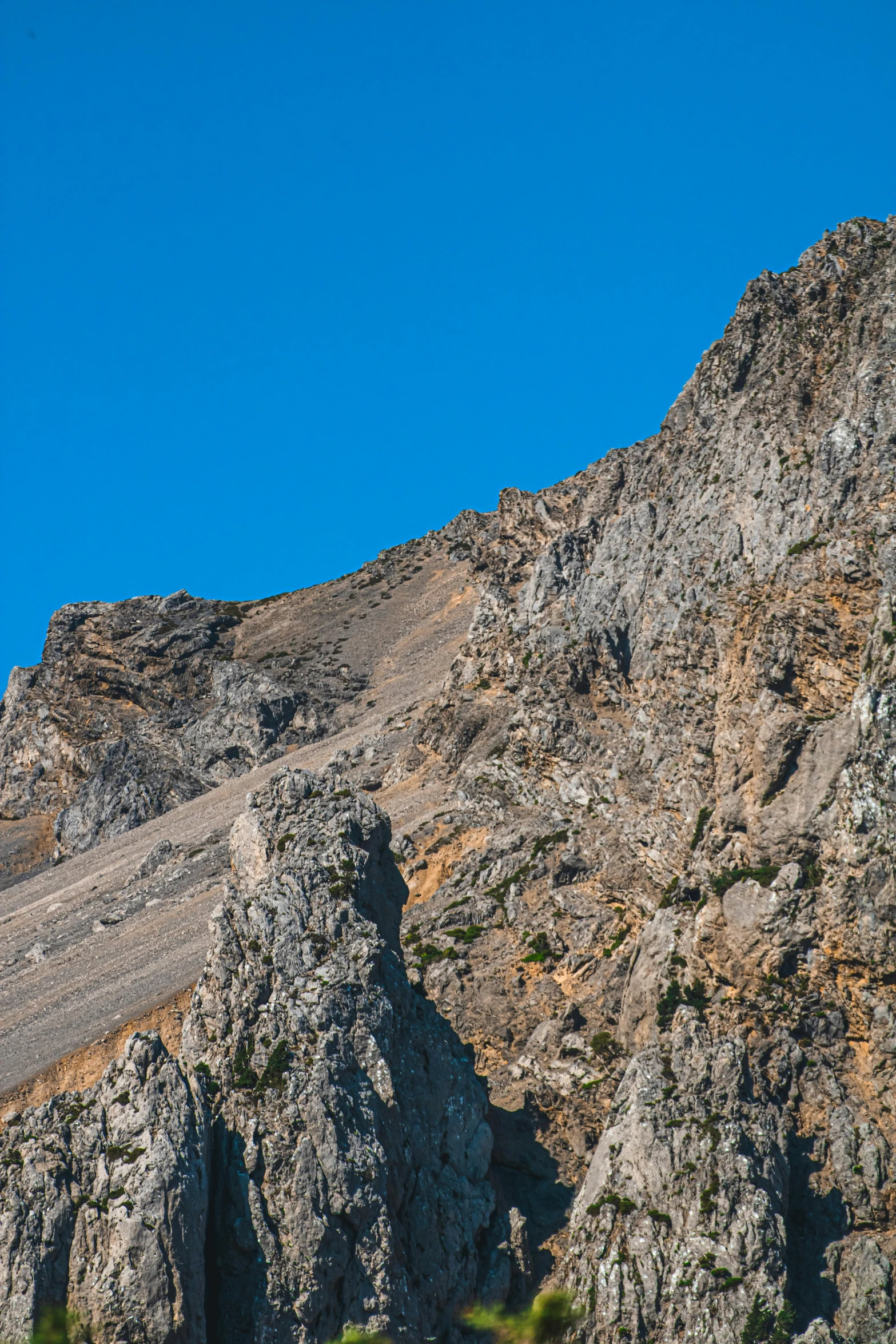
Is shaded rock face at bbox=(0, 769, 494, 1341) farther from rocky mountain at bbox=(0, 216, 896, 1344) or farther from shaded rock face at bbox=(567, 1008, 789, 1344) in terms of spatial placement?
shaded rock face at bbox=(567, 1008, 789, 1344)

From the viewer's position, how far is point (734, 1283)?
37625 mm

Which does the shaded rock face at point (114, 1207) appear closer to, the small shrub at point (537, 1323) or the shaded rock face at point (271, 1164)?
the shaded rock face at point (271, 1164)

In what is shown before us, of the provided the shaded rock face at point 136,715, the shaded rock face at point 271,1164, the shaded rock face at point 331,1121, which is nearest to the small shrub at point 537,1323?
the shaded rock face at point 271,1164

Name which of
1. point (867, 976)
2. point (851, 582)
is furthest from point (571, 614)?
point (867, 976)

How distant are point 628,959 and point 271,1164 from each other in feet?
68.1

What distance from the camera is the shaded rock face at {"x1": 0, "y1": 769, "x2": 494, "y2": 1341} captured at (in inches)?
1427

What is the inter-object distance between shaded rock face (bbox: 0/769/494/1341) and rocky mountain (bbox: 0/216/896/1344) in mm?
110

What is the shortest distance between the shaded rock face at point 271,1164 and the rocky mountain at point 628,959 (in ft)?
0.36

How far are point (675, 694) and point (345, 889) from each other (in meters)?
25.3

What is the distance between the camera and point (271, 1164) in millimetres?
39938

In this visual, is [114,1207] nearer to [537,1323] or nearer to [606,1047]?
[537,1323]

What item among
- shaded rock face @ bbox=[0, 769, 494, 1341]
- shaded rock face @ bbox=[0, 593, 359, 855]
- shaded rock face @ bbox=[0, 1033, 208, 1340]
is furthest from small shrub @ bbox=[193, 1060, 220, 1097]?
shaded rock face @ bbox=[0, 593, 359, 855]

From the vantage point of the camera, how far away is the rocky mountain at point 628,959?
127ft

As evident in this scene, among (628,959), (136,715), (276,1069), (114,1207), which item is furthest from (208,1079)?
(136,715)
